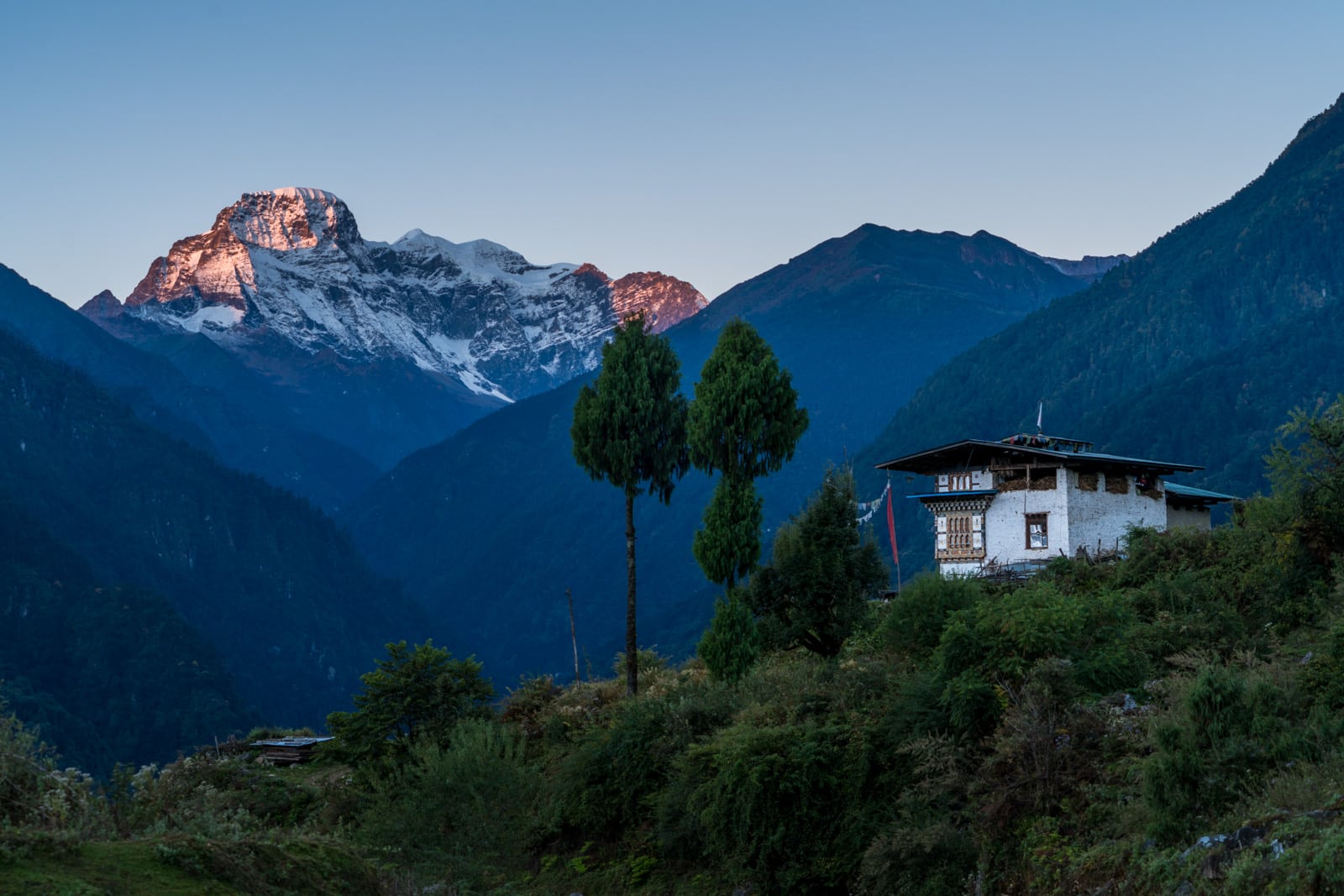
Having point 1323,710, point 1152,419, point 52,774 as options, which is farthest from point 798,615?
point 1152,419

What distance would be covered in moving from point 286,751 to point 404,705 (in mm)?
16062

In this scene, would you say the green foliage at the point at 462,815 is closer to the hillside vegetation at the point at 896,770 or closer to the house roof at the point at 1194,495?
the hillside vegetation at the point at 896,770

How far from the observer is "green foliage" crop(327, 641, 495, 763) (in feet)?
130

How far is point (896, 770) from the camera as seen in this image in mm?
28594

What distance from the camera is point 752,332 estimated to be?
1745 inches

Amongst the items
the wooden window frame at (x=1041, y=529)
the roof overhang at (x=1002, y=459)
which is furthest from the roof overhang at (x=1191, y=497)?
the wooden window frame at (x=1041, y=529)

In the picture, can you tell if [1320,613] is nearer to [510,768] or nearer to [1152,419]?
[510,768]

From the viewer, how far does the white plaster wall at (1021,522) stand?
56.1 metres

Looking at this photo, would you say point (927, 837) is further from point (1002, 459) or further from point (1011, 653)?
point (1002, 459)

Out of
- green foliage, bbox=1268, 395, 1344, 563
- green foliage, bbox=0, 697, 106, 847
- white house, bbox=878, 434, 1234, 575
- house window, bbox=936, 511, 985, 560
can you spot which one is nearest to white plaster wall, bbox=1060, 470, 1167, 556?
white house, bbox=878, 434, 1234, 575

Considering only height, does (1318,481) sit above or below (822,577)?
above

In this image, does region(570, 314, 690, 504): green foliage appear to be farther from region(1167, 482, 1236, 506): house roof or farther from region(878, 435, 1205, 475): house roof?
region(1167, 482, 1236, 506): house roof

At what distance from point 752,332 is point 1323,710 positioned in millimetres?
25376

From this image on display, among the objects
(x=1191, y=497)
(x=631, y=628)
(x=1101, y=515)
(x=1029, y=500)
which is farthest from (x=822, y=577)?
(x=1191, y=497)
